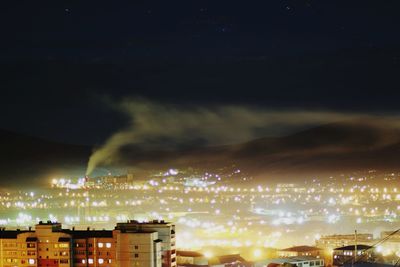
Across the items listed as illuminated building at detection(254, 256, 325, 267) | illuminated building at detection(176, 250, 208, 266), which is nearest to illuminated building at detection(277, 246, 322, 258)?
illuminated building at detection(254, 256, 325, 267)

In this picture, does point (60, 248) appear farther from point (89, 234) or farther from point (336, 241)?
point (336, 241)

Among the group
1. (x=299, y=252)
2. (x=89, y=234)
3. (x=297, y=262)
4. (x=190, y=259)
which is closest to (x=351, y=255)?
(x=299, y=252)

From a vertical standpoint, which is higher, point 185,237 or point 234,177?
point 234,177

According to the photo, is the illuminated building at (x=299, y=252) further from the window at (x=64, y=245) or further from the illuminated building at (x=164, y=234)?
the window at (x=64, y=245)

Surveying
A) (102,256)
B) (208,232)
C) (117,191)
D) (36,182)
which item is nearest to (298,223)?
(208,232)

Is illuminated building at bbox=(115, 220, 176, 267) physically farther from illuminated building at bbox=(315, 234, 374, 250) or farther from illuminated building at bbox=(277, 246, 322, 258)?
illuminated building at bbox=(315, 234, 374, 250)

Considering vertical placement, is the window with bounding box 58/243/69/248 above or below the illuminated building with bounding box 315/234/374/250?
above

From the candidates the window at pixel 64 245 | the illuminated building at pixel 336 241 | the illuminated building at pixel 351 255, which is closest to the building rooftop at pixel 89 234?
the window at pixel 64 245

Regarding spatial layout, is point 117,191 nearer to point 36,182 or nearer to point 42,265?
point 36,182

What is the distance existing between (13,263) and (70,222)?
12.3 m

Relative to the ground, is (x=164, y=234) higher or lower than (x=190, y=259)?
higher

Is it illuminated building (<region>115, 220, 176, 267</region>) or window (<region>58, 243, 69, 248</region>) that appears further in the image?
illuminated building (<region>115, 220, 176, 267</region>)

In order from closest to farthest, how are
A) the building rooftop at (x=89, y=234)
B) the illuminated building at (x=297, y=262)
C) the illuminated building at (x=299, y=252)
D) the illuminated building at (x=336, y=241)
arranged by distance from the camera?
the building rooftop at (x=89, y=234) < the illuminated building at (x=297, y=262) < the illuminated building at (x=299, y=252) < the illuminated building at (x=336, y=241)

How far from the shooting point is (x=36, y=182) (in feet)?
113
